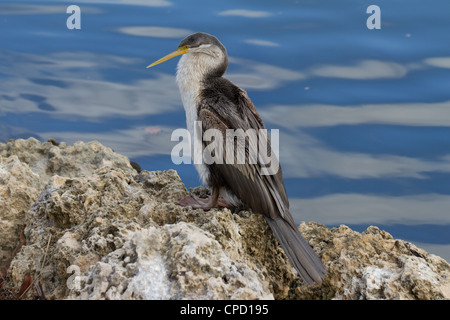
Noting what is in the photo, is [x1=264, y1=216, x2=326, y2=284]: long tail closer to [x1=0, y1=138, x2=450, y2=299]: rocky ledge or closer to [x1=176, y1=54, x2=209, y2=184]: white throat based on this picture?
[x1=0, y1=138, x2=450, y2=299]: rocky ledge

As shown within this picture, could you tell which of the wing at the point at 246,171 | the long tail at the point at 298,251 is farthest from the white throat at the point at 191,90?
the long tail at the point at 298,251

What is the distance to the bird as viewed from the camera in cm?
421

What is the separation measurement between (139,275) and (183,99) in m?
2.64

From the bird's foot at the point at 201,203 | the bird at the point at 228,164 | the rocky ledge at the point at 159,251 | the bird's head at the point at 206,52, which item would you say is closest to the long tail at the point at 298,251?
the bird at the point at 228,164

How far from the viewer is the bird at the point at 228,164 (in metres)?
4.21

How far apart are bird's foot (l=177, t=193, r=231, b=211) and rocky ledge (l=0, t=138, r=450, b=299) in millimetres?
171

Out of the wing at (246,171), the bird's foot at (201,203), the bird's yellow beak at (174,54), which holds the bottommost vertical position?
the bird's foot at (201,203)

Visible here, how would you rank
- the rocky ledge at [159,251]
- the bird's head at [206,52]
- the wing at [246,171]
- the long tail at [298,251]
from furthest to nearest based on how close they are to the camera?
the bird's head at [206,52] < the wing at [246,171] < the long tail at [298,251] < the rocky ledge at [159,251]

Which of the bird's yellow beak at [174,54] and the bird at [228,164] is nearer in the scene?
the bird at [228,164]

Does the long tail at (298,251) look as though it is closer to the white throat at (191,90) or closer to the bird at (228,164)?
the bird at (228,164)

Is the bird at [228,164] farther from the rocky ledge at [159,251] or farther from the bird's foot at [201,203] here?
the rocky ledge at [159,251]

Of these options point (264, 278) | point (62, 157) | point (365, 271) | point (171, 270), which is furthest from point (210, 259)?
point (62, 157)

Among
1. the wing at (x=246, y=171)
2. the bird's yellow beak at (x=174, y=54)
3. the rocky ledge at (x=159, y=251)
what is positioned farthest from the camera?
the bird's yellow beak at (x=174, y=54)

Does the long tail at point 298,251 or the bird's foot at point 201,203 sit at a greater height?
the bird's foot at point 201,203
